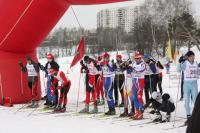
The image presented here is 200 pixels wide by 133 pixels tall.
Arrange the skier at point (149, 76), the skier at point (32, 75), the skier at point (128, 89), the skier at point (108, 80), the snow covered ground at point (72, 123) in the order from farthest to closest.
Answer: the skier at point (32, 75)
the skier at point (149, 76)
the skier at point (108, 80)
the skier at point (128, 89)
the snow covered ground at point (72, 123)

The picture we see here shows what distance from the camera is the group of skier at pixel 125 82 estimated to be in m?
7.79

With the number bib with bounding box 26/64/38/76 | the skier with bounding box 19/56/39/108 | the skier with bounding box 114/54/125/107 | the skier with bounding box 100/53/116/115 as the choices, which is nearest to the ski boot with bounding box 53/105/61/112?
the skier with bounding box 19/56/39/108

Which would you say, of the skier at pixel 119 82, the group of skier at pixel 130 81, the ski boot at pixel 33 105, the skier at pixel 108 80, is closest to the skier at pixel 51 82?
the ski boot at pixel 33 105

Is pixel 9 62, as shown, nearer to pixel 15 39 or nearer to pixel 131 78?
pixel 15 39

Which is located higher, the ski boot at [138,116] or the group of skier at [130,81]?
the group of skier at [130,81]

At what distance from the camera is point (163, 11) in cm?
5481

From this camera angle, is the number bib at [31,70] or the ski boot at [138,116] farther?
the number bib at [31,70]

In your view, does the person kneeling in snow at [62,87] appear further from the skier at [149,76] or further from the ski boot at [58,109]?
the skier at [149,76]

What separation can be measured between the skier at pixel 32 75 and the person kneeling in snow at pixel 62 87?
1.09 metres

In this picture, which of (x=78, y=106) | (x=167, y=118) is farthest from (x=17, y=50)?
(x=167, y=118)

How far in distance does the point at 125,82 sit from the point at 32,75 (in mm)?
3104

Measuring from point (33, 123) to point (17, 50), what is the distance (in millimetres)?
3300

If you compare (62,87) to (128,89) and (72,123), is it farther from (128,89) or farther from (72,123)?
(128,89)

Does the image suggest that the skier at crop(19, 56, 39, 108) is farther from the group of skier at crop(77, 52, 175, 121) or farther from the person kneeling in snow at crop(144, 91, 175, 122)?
the person kneeling in snow at crop(144, 91, 175, 122)
